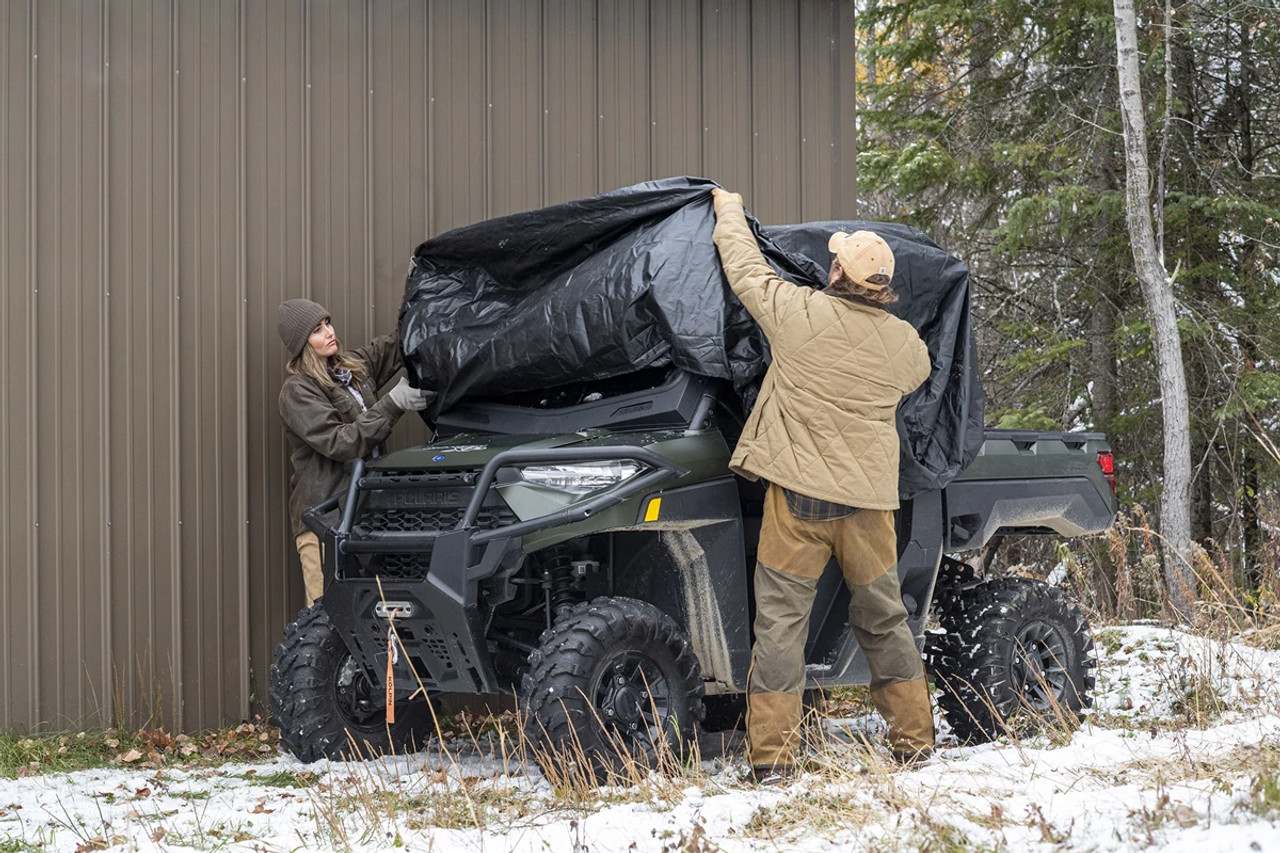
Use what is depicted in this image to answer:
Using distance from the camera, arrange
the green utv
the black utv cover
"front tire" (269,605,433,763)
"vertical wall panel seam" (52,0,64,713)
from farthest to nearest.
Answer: "vertical wall panel seam" (52,0,64,713), "front tire" (269,605,433,763), the black utv cover, the green utv

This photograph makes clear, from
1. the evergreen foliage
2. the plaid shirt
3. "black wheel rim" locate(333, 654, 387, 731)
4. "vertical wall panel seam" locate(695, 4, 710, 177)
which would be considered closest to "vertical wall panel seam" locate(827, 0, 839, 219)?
"vertical wall panel seam" locate(695, 4, 710, 177)

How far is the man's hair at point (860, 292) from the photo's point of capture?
18.4ft

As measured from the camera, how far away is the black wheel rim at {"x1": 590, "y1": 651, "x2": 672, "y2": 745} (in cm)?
534

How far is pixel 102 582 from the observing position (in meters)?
7.09

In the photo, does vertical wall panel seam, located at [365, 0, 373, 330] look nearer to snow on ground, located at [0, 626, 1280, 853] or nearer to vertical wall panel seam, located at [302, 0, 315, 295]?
vertical wall panel seam, located at [302, 0, 315, 295]

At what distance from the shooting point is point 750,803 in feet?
15.4

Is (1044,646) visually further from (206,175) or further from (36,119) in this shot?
(36,119)

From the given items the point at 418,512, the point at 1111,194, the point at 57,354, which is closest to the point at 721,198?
the point at 418,512

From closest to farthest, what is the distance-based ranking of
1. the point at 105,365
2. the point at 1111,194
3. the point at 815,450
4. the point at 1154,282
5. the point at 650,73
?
the point at 815,450 → the point at 105,365 → the point at 650,73 → the point at 1154,282 → the point at 1111,194

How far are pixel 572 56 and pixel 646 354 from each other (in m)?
3.36

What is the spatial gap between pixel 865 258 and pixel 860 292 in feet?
0.45

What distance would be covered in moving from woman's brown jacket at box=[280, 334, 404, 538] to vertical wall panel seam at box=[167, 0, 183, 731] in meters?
0.58

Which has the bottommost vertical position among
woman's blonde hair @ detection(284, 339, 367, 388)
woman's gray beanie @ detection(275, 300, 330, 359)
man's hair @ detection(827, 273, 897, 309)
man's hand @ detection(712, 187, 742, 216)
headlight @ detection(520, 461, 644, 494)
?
headlight @ detection(520, 461, 644, 494)

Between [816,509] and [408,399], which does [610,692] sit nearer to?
[816,509]
